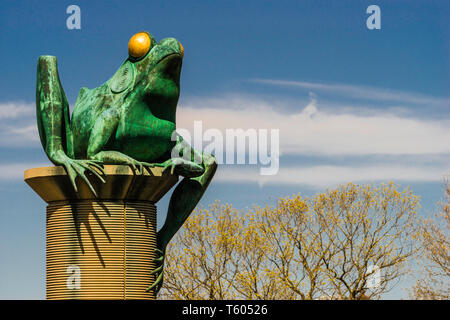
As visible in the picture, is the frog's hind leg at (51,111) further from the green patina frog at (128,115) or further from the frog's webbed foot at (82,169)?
the frog's webbed foot at (82,169)

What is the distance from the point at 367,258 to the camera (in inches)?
1528

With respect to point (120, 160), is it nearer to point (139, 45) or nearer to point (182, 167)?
point (182, 167)

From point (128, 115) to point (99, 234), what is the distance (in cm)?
216

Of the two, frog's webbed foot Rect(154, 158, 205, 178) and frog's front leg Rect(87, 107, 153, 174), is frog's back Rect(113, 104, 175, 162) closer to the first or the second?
frog's front leg Rect(87, 107, 153, 174)

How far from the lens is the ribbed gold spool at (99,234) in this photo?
57.2ft

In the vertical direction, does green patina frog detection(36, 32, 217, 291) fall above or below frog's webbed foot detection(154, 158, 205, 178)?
above

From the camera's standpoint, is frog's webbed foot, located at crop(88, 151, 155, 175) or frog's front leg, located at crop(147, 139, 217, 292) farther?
frog's front leg, located at crop(147, 139, 217, 292)

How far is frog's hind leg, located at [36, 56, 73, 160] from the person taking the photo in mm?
18141

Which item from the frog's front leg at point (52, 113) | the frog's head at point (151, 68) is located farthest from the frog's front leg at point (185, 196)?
the frog's front leg at point (52, 113)

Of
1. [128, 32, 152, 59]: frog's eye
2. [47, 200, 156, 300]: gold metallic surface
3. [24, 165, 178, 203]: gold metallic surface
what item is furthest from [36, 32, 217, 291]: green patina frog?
[47, 200, 156, 300]: gold metallic surface

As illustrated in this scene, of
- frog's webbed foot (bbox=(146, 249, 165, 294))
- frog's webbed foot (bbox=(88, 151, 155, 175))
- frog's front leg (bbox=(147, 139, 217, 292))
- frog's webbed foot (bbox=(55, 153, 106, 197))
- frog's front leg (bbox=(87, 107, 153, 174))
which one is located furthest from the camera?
frog's front leg (bbox=(147, 139, 217, 292))

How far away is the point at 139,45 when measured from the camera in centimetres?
1830

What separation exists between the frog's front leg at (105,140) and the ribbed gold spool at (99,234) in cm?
24
